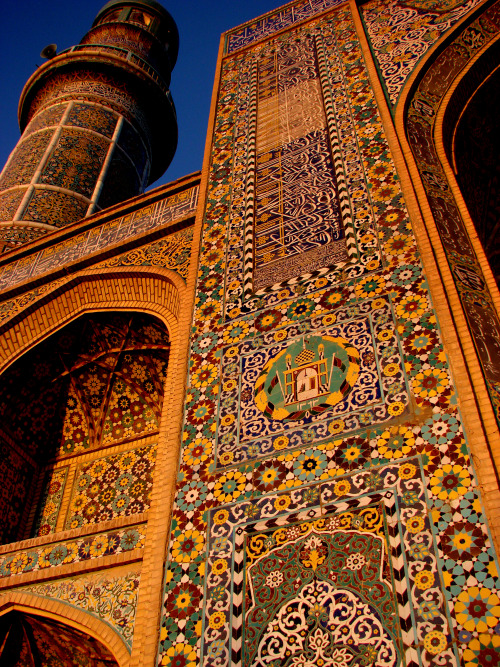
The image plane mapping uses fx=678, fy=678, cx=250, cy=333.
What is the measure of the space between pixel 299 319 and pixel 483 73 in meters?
2.37

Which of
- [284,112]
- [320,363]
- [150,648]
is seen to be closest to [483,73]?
[284,112]

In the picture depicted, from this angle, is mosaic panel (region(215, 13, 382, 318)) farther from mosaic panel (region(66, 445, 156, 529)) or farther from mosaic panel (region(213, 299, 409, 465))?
mosaic panel (region(66, 445, 156, 529))

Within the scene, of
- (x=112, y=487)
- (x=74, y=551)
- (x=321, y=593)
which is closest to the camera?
(x=321, y=593)

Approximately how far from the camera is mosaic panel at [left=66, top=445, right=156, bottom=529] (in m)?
3.92

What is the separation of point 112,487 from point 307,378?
74.5 inches

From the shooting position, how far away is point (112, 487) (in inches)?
160

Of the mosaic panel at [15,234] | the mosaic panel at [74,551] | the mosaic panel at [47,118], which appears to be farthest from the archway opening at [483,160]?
the mosaic panel at [47,118]

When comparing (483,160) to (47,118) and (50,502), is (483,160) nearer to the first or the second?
(50,502)

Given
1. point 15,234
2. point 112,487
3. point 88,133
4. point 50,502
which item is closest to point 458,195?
point 112,487

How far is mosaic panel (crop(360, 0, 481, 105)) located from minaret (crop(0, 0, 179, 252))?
3.23 m

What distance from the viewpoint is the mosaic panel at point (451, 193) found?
8.34 feet

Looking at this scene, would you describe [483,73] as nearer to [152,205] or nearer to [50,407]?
[152,205]

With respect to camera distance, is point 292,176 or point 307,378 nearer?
point 307,378

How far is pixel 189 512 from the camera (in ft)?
8.16
